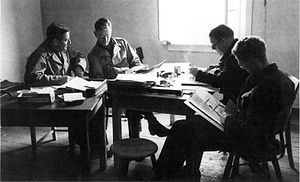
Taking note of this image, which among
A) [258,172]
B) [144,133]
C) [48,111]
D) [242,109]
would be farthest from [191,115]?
[144,133]

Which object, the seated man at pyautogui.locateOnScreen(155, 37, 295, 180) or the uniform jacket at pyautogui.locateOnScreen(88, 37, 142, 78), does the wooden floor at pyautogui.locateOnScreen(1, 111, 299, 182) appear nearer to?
the seated man at pyautogui.locateOnScreen(155, 37, 295, 180)

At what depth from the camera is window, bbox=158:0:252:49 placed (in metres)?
4.87

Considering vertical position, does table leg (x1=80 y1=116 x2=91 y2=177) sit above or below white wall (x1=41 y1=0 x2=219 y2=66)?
below

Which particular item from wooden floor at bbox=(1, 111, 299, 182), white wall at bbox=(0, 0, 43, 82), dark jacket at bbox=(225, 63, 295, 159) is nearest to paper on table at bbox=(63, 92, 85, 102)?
wooden floor at bbox=(1, 111, 299, 182)

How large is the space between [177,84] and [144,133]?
1.18 m

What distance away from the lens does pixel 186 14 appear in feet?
16.8

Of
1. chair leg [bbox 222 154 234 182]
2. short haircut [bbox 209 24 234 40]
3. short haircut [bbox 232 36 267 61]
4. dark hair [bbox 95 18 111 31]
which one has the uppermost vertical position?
dark hair [bbox 95 18 111 31]

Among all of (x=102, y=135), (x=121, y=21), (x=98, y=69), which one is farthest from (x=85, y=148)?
(x=121, y=21)

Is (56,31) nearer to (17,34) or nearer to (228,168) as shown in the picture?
(17,34)

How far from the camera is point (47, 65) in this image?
364 cm

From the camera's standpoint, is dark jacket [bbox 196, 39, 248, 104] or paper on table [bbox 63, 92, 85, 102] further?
dark jacket [bbox 196, 39, 248, 104]

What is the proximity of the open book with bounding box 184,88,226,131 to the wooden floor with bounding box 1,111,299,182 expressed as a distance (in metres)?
0.68

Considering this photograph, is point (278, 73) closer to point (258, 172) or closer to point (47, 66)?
point (258, 172)

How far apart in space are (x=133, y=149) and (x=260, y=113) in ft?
3.16
